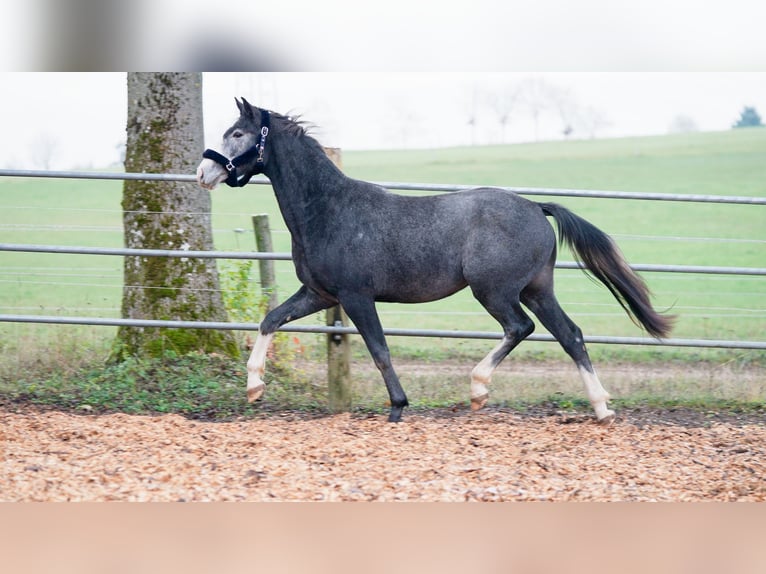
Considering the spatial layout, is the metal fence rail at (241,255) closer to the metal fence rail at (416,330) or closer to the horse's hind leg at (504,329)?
the metal fence rail at (416,330)

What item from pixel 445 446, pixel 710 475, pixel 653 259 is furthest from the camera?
pixel 653 259

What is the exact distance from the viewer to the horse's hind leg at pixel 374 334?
507 cm

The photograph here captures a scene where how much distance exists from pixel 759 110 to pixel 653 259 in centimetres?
764

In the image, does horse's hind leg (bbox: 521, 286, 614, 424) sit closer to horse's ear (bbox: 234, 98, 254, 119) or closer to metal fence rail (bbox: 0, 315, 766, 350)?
metal fence rail (bbox: 0, 315, 766, 350)

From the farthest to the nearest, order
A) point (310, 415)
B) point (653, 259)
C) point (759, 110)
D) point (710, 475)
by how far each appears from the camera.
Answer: point (759, 110)
point (653, 259)
point (310, 415)
point (710, 475)

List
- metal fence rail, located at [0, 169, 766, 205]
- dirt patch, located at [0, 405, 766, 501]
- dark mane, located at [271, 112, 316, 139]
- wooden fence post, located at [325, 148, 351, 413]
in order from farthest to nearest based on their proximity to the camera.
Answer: wooden fence post, located at [325, 148, 351, 413], metal fence rail, located at [0, 169, 766, 205], dark mane, located at [271, 112, 316, 139], dirt patch, located at [0, 405, 766, 501]

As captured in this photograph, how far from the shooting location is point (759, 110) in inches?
776

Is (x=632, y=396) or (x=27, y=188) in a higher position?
(x=27, y=188)

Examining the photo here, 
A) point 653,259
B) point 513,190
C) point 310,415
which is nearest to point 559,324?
point 513,190

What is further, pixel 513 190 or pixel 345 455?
pixel 513 190

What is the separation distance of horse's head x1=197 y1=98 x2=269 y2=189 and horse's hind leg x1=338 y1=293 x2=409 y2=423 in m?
0.95

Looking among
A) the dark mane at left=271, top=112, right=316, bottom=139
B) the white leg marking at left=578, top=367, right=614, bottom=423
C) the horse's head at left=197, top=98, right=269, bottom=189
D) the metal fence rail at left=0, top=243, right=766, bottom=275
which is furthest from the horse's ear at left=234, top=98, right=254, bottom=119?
the white leg marking at left=578, top=367, right=614, bottom=423

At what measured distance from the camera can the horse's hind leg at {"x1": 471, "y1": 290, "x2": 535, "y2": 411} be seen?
5039 millimetres

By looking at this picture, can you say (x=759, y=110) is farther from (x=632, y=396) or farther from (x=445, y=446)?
(x=445, y=446)
